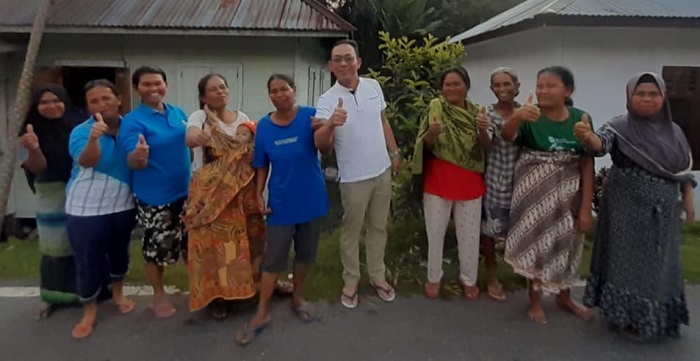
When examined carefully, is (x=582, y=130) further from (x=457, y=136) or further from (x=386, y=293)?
(x=386, y=293)

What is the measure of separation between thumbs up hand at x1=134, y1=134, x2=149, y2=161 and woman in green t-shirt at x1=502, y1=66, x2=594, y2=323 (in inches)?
88.9

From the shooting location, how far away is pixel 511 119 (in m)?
3.37

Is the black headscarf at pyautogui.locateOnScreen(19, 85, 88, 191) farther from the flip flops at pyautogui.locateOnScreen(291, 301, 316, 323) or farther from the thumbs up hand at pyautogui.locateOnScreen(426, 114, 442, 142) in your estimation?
the thumbs up hand at pyautogui.locateOnScreen(426, 114, 442, 142)

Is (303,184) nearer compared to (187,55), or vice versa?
(303,184)

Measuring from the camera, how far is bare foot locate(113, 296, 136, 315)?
3.75 metres

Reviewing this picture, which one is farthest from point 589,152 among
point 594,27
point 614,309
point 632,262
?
point 594,27

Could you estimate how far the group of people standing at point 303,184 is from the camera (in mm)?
3281

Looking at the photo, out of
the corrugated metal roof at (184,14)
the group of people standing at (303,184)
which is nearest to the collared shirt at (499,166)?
the group of people standing at (303,184)

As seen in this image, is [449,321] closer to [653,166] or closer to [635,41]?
[653,166]

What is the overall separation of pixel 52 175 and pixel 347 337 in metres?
2.21

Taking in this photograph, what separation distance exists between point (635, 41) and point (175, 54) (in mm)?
5568

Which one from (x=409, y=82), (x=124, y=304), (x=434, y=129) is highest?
(x=409, y=82)

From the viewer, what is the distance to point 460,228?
3.96 m


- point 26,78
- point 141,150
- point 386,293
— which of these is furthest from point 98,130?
point 26,78
